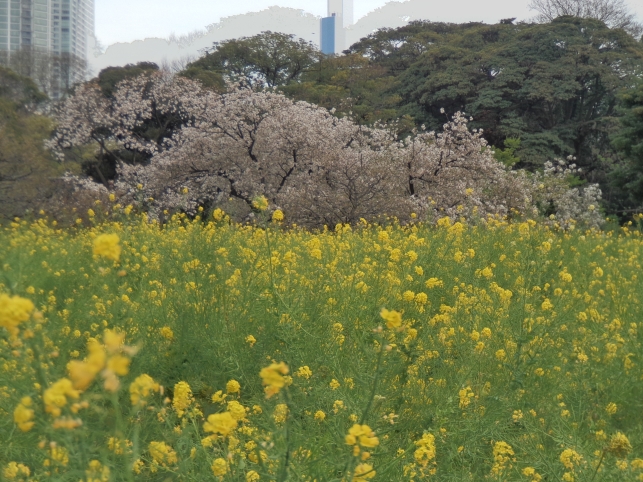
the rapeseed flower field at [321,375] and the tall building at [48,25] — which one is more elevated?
the tall building at [48,25]

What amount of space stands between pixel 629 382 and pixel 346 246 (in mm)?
2845

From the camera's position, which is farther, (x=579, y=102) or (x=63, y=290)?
(x=579, y=102)

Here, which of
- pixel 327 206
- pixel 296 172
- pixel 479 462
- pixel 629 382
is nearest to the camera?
pixel 479 462

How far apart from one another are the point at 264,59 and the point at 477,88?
925 centimetres

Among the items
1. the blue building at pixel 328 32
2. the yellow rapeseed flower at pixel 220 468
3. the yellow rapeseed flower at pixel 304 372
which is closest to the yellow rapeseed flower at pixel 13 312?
the yellow rapeseed flower at pixel 220 468

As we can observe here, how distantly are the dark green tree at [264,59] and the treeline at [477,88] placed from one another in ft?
0.16

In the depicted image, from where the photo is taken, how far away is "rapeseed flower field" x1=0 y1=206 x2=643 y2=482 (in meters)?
1.44

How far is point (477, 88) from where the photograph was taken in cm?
Answer: 2425

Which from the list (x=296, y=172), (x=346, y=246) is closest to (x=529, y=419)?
(x=346, y=246)

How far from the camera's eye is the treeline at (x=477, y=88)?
21.8 meters

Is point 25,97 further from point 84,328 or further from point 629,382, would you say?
point 629,382

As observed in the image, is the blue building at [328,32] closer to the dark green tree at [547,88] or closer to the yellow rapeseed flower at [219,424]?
the dark green tree at [547,88]

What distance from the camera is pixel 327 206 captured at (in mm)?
12281

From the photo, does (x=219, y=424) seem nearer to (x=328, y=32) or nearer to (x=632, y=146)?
(x=632, y=146)
